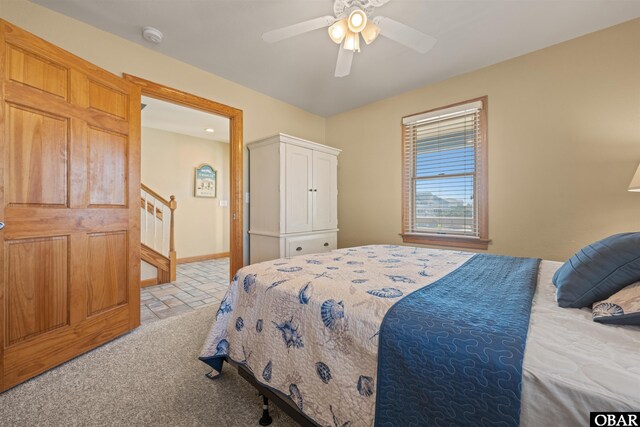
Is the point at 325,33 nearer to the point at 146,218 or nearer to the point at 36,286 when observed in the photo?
the point at 36,286

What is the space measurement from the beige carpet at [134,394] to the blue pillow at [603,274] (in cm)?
135

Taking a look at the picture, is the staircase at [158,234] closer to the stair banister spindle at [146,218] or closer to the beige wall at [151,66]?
the stair banister spindle at [146,218]

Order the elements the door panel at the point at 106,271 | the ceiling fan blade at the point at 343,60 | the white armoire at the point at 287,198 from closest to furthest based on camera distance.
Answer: the ceiling fan blade at the point at 343,60, the door panel at the point at 106,271, the white armoire at the point at 287,198

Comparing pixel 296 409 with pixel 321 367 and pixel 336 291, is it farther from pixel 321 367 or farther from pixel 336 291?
pixel 336 291

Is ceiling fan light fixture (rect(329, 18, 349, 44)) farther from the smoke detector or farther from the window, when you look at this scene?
the window

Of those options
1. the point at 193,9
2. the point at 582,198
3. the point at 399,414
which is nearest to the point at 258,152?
the point at 193,9

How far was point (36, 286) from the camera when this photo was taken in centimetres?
169

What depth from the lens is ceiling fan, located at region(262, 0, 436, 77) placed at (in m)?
1.62

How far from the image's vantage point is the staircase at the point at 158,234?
384cm

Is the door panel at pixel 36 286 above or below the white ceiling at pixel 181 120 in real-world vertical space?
below

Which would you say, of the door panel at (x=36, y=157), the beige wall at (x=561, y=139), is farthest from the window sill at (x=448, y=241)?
the door panel at (x=36, y=157)

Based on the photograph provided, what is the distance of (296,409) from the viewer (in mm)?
1121

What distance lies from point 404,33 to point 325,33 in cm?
79

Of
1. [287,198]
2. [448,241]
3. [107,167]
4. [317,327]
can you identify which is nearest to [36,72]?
[107,167]
